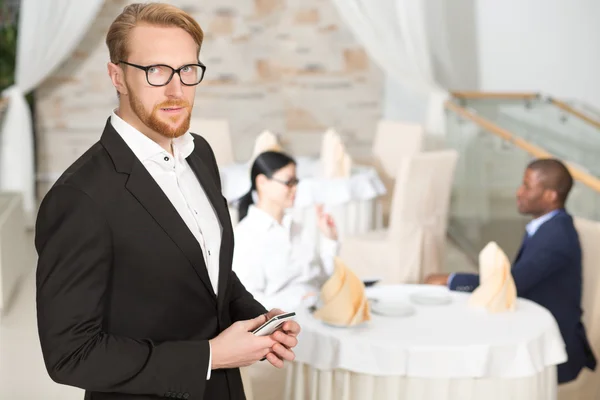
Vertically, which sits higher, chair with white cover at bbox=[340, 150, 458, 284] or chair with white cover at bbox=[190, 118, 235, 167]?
chair with white cover at bbox=[190, 118, 235, 167]

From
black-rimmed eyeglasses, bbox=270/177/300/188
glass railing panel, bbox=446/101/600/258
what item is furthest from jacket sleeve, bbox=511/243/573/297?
glass railing panel, bbox=446/101/600/258

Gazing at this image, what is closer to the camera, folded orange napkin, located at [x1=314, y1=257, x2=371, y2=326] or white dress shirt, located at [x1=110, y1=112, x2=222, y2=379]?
white dress shirt, located at [x1=110, y1=112, x2=222, y2=379]

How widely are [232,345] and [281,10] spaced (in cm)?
660

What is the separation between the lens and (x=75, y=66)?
7344 mm

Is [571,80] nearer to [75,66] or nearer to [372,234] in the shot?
[372,234]

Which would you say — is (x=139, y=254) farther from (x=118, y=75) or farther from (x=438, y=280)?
(x=438, y=280)

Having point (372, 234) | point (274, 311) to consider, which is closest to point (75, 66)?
point (372, 234)

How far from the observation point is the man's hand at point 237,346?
1313mm

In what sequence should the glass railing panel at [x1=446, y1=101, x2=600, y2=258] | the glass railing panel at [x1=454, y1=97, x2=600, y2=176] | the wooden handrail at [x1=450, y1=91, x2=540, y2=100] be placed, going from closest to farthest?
the glass railing panel at [x1=446, y1=101, x2=600, y2=258] < the glass railing panel at [x1=454, y1=97, x2=600, y2=176] < the wooden handrail at [x1=450, y1=91, x2=540, y2=100]

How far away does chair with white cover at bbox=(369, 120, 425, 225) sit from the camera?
6.32m

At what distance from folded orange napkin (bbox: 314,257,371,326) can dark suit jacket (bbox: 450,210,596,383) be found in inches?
25.4

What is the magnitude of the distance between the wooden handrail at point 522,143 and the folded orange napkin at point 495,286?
1176 millimetres

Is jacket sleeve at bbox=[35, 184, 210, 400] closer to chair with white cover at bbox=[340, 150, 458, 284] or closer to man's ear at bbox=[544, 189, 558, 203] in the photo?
man's ear at bbox=[544, 189, 558, 203]

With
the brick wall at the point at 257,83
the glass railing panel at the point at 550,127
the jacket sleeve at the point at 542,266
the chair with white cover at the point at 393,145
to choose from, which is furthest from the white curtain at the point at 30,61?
the jacket sleeve at the point at 542,266
